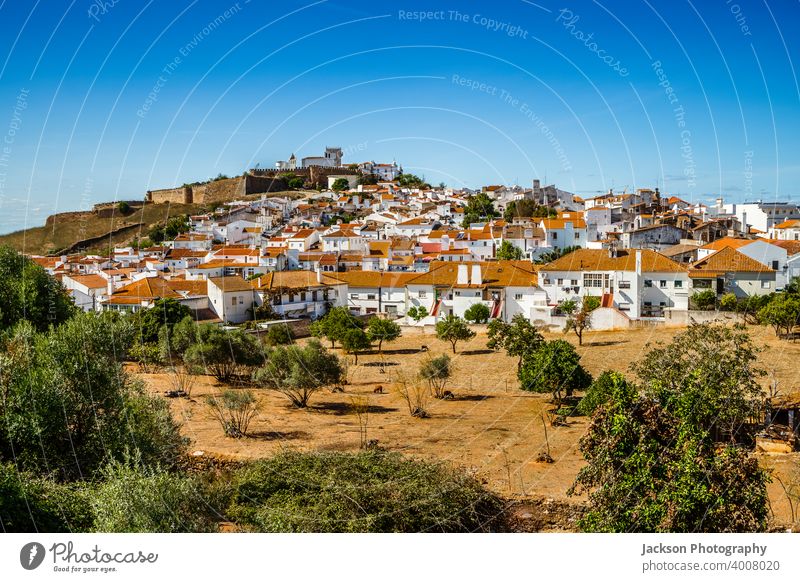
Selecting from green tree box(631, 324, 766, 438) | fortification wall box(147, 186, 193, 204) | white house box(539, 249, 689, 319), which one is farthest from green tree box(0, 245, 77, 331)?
fortification wall box(147, 186, 193, 204)

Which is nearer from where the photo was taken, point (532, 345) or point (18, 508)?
point (18, 508)

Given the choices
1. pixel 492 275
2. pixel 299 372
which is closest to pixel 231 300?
pixel 492 275

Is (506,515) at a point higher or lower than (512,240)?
lower

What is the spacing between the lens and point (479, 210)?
4700cm

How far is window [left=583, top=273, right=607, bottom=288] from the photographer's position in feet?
77.2

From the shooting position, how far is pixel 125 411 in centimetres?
866

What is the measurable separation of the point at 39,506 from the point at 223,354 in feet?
32.7

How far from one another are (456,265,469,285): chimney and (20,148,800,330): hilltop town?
0.04 metres

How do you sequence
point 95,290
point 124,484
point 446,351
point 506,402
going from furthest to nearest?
point 95,290 → point 446,351 → point 506,402 → point 124,484

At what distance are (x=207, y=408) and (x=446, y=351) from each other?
8.21 meters

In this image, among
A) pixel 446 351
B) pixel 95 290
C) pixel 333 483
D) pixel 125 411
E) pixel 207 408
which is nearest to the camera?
pixel 333 483

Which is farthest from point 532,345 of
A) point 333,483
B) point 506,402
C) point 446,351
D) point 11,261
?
point 11,261

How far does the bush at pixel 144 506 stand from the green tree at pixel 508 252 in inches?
1038

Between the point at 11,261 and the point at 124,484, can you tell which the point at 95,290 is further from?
the point at 124,484
